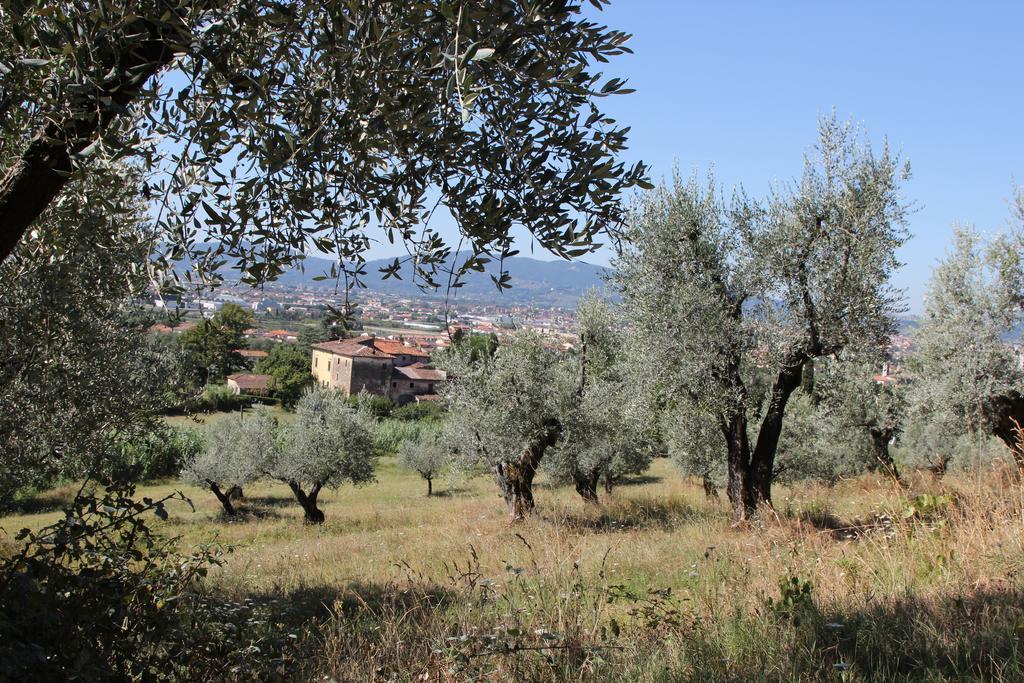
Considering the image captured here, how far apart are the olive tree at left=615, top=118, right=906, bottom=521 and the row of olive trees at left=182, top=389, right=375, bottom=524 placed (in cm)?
1680

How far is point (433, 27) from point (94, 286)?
17.6 ft

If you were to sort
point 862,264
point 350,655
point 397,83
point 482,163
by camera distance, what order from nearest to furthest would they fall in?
point 397,83, point 482,163, point 350,655, point 862,264

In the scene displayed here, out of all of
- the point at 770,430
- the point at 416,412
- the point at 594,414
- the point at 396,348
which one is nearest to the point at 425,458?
the point at 594,414

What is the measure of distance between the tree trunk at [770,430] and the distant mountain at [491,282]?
161 inches

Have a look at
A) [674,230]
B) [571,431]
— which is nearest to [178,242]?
[674,230]

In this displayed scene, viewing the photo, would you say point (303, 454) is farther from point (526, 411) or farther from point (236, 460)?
point (526, 411)

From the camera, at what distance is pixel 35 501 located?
101 feet

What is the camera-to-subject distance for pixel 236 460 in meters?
29.6

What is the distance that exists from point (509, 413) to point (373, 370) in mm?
75562

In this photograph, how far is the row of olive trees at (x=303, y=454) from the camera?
88.8 feet

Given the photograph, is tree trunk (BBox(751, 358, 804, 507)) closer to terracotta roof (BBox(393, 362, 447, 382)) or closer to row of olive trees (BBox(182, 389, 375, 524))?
row of olive trees (BBox(182, 389, 375, 524))

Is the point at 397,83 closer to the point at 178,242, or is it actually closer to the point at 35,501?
the point at 178,242

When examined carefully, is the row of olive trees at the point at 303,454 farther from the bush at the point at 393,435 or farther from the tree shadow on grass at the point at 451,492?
the bush at the point at 393,435

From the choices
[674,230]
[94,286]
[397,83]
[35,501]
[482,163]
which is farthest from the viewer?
[35,501]
